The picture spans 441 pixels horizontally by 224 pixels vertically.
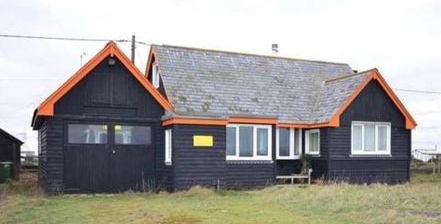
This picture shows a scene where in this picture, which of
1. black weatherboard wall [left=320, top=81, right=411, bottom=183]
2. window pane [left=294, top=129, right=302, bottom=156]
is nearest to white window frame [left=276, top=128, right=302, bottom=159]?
window pane [left=294, top=129, right=302, bottom=156]

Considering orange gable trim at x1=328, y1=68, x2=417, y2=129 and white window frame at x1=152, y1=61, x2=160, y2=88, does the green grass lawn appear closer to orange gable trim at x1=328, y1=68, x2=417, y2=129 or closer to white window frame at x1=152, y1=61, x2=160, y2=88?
orange gable trim at x1=328, y1=68, x2=417, y2=129

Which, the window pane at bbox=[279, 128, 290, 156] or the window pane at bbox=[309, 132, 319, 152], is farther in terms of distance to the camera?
the window pane at bbox=[309, 132, 319, 152]

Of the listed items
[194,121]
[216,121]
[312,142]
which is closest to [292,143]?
[312,142]

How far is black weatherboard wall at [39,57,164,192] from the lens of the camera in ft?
64.7

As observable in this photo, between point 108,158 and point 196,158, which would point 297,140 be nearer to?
point 196,158

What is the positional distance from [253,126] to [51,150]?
25.3ft

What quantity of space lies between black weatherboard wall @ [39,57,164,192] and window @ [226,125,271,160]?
2.78 meters

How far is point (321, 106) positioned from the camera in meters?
25.5

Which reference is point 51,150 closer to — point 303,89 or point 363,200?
point 363,200

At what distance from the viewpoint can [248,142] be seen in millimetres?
22875

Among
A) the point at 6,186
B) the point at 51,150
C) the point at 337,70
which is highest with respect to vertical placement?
the point at 337,70

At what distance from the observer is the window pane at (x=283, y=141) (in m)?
24.8

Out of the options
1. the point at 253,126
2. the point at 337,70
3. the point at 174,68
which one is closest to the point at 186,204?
the point at 253,126

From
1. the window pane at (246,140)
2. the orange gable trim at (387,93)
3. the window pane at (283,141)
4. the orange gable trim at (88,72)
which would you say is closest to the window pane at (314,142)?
the window pane at (283,141)
